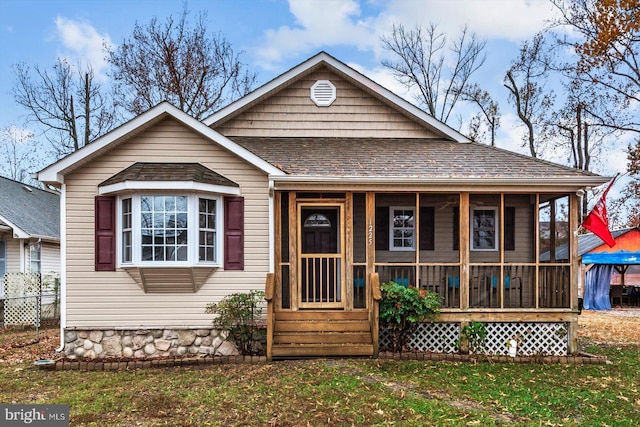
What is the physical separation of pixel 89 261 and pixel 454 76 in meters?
20.2

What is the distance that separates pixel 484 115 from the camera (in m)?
26.0

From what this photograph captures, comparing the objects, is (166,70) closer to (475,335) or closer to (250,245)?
(250,245)

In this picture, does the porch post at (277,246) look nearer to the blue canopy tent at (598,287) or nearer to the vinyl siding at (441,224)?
the vinyl siding at (441,224)

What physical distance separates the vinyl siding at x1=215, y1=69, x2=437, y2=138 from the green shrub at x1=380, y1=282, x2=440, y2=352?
4.27m

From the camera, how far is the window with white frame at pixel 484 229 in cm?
1122

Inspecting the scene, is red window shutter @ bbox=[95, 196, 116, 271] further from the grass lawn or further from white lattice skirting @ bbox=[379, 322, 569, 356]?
white lattice skirting @ bbox=[379, 322, 569, 356]

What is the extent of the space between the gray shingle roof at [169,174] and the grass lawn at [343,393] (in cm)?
312

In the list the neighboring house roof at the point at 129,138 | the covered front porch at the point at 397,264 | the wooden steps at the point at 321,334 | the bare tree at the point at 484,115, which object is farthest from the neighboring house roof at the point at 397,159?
the bare tree at the point at 484,115

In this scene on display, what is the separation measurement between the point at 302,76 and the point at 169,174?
4413mm

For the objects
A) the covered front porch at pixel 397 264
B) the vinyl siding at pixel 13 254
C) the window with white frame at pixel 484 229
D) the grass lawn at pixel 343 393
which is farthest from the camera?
the vinyl siding at pixel 13 254

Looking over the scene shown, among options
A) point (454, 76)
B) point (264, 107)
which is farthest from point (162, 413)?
point (454, 76)

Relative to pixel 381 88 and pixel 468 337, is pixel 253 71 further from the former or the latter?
pixel 468 337

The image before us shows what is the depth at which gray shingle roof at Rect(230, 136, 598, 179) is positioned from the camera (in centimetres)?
930

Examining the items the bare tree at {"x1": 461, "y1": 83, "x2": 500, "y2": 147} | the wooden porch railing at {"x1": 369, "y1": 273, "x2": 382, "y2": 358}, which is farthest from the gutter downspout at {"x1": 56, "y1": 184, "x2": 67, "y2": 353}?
the bare tree at {"x1": 461, "y1": 83, "x2": 500, "y2": 147}
